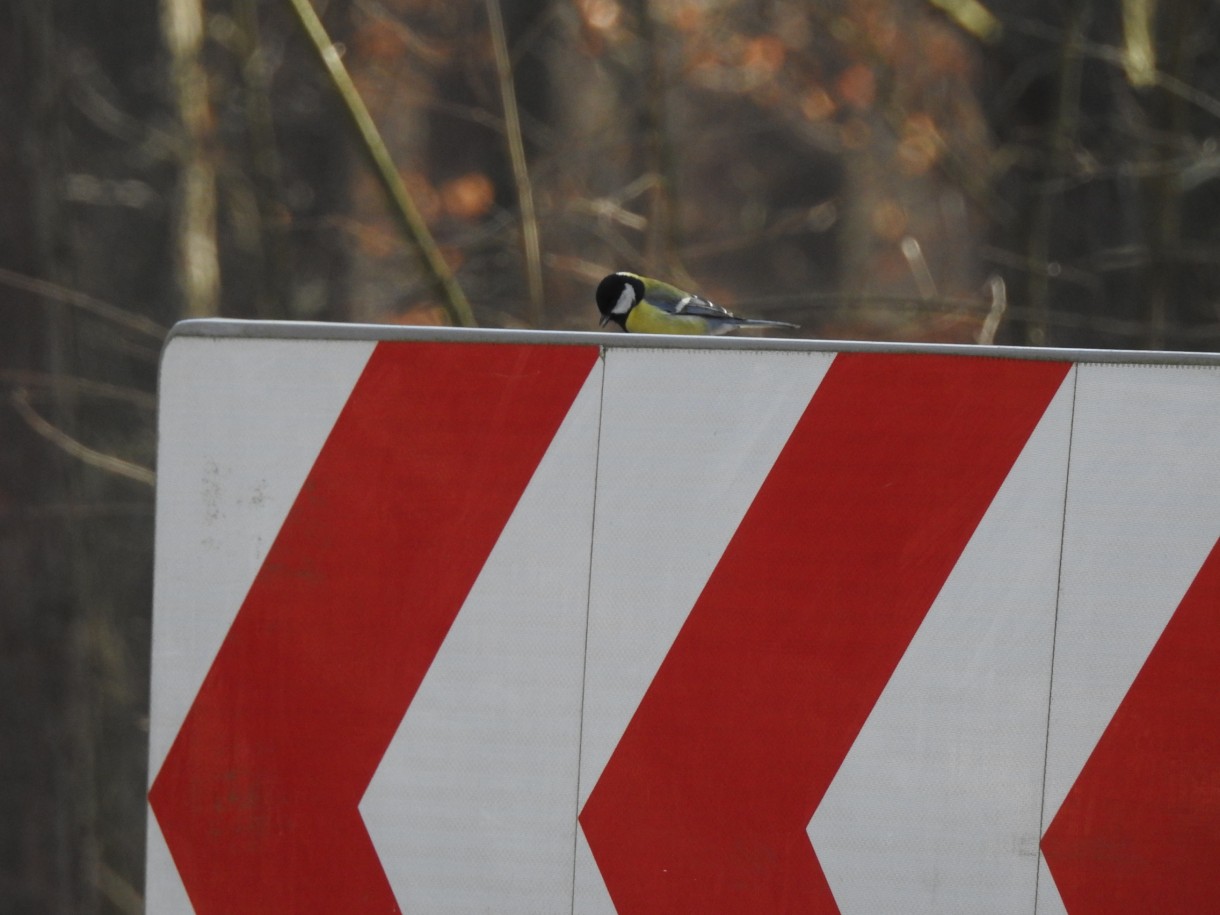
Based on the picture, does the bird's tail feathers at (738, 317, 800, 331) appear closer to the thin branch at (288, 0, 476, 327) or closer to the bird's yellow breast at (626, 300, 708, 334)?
the bird's yellow breast at (626, 300, 708, 334)

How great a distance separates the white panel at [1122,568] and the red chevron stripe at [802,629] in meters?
0.14

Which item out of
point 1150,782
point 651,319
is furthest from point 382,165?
point 1150,782

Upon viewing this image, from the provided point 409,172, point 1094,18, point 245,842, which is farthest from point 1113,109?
point 409,172

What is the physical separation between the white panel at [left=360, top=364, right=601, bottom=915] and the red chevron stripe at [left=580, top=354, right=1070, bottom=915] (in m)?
0.10

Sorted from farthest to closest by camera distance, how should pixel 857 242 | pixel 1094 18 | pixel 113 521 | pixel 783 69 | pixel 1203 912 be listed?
pixel 857 242
pixel 783 69
pixel 113 521
pixel 1094 18
pixel 1203 912

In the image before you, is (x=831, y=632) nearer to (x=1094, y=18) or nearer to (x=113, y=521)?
(x=1094, y=18)

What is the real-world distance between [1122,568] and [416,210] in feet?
24.3

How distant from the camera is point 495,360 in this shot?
2143mm

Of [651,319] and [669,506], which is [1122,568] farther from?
[651,319]

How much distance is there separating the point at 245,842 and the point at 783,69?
Answer: 1235 centimetres

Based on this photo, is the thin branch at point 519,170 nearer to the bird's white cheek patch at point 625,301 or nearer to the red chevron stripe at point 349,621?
the bird's white cheek patch at point 625,301

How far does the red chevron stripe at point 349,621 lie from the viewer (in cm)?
214

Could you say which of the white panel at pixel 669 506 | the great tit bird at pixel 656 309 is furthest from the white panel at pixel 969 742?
the great tit bird at pixel 656 309

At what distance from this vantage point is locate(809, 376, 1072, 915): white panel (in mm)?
2080
